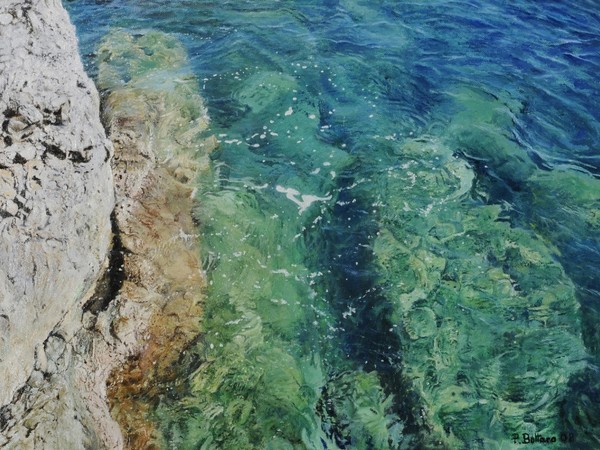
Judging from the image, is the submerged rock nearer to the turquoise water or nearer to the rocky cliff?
the turquoise water

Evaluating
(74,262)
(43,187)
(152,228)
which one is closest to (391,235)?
(152,228)

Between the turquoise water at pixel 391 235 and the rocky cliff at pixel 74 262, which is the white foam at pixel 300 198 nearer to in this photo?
the turquoise water at pixel 391 235

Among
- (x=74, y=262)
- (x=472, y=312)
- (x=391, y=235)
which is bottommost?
(x=472, y=312)

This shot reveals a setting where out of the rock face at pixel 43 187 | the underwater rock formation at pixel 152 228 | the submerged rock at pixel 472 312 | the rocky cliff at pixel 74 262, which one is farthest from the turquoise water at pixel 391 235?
the rock face at pixel 43 187

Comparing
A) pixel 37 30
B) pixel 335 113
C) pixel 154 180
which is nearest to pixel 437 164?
pixel 335 113
